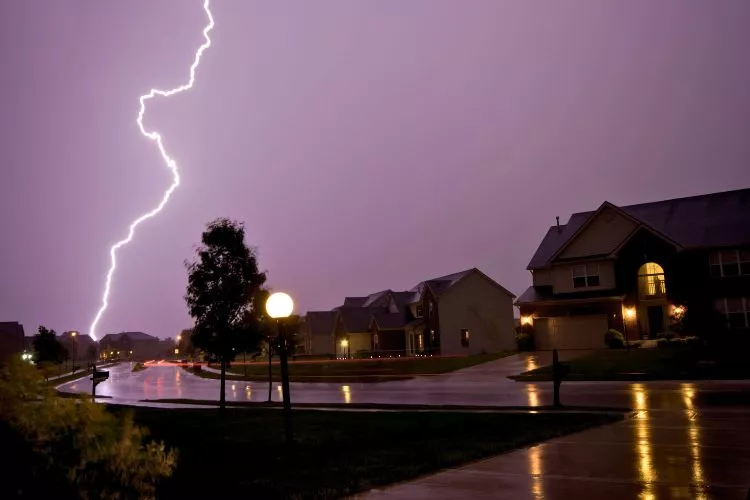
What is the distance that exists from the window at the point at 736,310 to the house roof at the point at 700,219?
3519 mm

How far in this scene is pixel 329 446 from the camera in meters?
13.1

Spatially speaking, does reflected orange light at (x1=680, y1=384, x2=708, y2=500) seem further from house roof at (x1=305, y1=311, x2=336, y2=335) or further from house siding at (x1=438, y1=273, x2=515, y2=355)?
house roof at (x1=305, y1=311, x2=336, y2=335)

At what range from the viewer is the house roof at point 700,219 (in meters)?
42.2

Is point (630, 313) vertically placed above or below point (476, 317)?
below

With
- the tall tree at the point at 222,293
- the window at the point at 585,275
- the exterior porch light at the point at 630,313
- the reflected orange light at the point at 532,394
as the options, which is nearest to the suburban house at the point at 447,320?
the window at the point at 585,275

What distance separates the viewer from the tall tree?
71.3 feet

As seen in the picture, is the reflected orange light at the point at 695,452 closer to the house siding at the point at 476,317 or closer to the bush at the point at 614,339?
the bush at the point at 614,339

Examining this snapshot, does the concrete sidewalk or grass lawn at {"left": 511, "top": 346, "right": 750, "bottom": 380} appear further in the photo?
grass lawn at {"left": 511, "top": 346, "right": 750, "bottom": 380}

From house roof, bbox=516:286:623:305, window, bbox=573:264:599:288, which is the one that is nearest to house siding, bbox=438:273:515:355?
house roof, bbox=516:286:623:305

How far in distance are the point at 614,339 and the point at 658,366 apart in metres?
10.1

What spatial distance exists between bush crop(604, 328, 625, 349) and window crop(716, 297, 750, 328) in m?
6.16

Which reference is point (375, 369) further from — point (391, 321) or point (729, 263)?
point (729, 263)

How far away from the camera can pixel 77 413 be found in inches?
208

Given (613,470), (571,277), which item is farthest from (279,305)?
(571,277)
